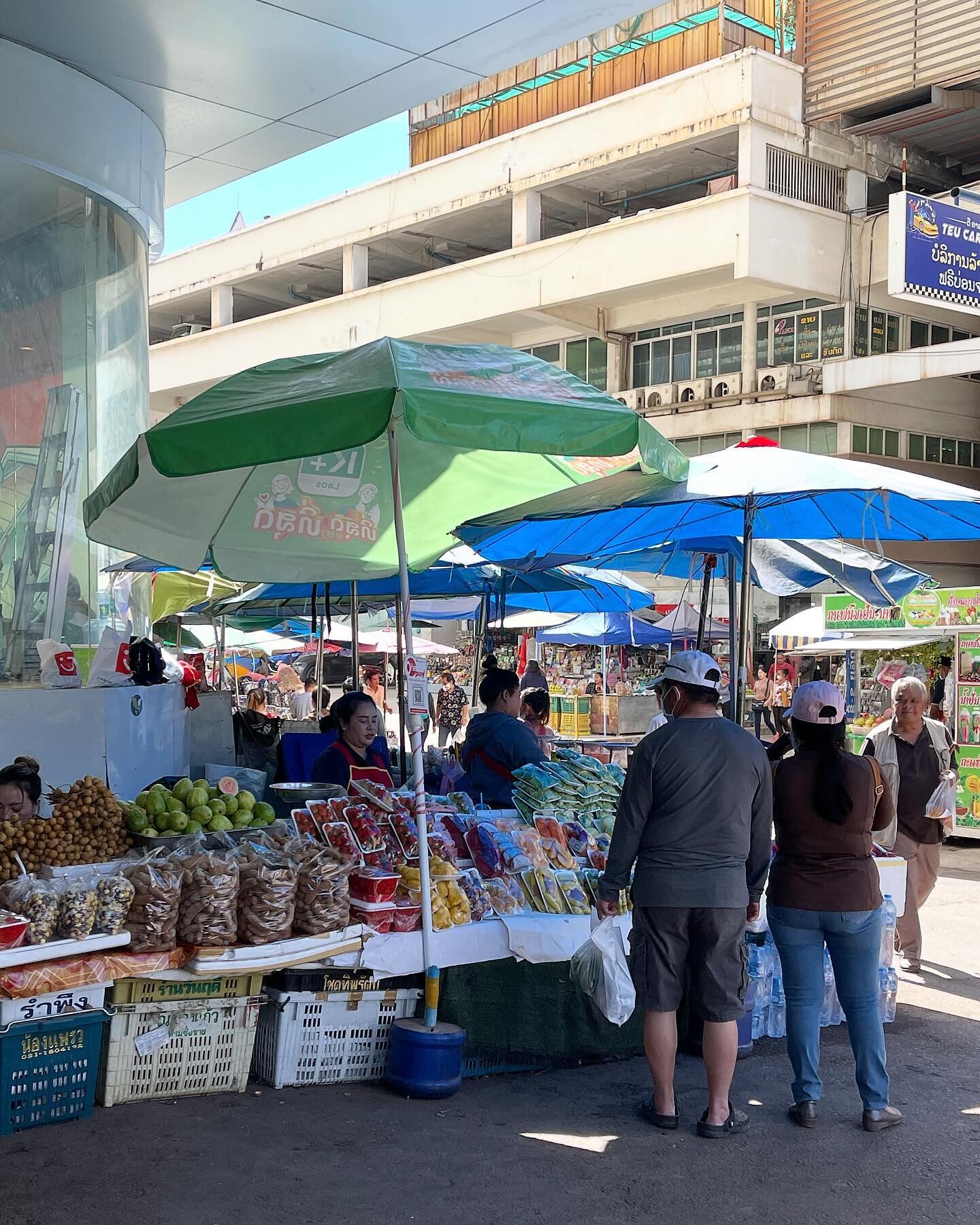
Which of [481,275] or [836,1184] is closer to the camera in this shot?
[836,1184]

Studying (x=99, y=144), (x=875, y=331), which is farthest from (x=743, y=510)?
(x=875, y=331)

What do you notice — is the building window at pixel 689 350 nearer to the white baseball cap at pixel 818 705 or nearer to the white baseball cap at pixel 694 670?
the white baseball cap at pixel 818 705

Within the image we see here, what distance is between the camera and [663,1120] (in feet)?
16.6

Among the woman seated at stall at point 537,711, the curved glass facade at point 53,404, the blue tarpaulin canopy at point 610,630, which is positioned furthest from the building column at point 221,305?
the curved glass facade at point 53,404

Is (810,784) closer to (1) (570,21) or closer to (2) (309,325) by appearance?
(1) (570,21)

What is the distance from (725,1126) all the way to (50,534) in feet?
18.9

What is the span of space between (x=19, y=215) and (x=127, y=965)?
5.74m

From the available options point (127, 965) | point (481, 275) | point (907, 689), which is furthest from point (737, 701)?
point (481, 275)

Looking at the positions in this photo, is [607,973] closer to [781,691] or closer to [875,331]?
[781,691]

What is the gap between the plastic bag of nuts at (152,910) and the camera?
4859 millimetres

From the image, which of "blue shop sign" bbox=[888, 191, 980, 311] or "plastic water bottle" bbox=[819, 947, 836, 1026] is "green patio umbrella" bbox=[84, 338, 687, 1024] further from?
"blue shop sign" bbox=[888, 191, 980, 311]

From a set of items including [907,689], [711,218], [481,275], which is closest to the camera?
[907,689]

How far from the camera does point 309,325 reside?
109ft

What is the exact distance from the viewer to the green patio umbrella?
5020 mm
